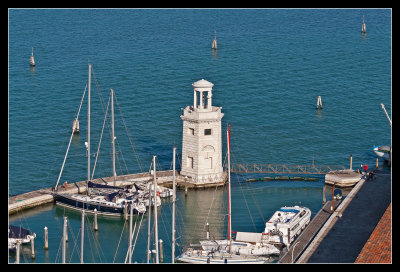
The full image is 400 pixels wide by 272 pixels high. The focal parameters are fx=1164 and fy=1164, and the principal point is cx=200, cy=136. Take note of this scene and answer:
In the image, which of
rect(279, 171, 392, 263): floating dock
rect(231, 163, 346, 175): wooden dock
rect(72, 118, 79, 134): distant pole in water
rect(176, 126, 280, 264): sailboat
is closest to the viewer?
rect(279, 171, 392, 263): floating dock

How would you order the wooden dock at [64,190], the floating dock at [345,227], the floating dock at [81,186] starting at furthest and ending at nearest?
the floating dock at [81,186] → the wooden dock at [64,190] → the floating dock at [345,227]

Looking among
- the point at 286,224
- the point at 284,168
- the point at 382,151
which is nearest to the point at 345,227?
the point at 286,224

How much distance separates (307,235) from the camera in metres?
101

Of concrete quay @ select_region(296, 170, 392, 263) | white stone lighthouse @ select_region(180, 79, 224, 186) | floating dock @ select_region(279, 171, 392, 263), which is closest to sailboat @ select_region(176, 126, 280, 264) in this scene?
floating dock @ select_region(279, 171, 392, 263)

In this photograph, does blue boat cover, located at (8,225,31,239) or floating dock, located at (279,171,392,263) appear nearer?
floating dock, located at (279,171,392,263)

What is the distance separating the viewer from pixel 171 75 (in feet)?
548

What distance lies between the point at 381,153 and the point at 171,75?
4694 centimetres

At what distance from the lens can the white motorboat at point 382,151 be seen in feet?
418

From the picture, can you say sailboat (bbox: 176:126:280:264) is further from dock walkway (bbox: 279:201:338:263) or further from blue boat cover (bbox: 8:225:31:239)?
blue boat cover (bbox: 8:225:31:239)

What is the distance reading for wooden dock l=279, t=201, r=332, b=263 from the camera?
314 feet

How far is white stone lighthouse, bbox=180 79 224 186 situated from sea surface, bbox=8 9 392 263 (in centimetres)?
211

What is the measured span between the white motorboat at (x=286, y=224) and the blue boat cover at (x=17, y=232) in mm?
20853

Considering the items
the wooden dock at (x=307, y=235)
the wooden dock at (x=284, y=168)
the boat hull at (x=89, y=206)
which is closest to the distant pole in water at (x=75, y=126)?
the wooden dock at (x=284, y=168)

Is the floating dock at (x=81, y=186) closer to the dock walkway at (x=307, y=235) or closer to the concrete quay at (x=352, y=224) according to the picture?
the dock walkway at (x=307, y=235)
